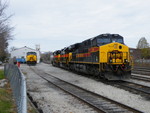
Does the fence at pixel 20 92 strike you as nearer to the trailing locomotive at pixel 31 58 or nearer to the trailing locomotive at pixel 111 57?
the trailing locomotive at pixel 111 57

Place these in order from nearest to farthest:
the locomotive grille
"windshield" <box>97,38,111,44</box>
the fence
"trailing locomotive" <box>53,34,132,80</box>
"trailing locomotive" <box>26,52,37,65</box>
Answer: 1. the fence
2. "trailing locomotive" <box>53,34,132,80</box>
3. the locomotive grille
4. "windshield" <box>97,38,111,44</box>
5. "trailing locomotive" <box>26,52,37,65</box>

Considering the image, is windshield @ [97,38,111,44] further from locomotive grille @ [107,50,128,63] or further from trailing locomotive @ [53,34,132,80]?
locomotive grille @ [107,50,128,63]

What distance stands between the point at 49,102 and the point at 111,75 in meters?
7.09

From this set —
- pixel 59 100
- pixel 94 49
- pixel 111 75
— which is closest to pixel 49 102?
pixel 59 100

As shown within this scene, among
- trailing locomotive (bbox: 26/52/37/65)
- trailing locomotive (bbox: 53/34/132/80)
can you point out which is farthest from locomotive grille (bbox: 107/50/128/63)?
trailing locomotive (bbox: 26/52/37/65)

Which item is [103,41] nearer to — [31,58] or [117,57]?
[117,57]

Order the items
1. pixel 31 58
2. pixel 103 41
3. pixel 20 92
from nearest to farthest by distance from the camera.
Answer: pixel 20 92
pixel 103 41
pixel 31 58

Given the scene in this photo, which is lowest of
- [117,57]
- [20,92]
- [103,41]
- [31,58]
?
[20,92]

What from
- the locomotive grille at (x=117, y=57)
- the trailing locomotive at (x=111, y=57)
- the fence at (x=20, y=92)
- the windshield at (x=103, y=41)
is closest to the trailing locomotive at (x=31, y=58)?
the trailing locomotive at (x=111, y=57)

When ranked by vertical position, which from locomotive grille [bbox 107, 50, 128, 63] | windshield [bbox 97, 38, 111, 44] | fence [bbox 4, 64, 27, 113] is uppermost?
windshield [bbox 97, 38, 111, 44]

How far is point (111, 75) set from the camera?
1555cm

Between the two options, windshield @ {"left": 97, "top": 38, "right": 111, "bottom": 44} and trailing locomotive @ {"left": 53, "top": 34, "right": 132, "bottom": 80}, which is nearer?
trailing locomotive @ {"left": 53, "top": 34, "right": 132, "bottom": 80}

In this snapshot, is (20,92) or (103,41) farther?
(103,41)

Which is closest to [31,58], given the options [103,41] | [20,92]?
[103,41]
